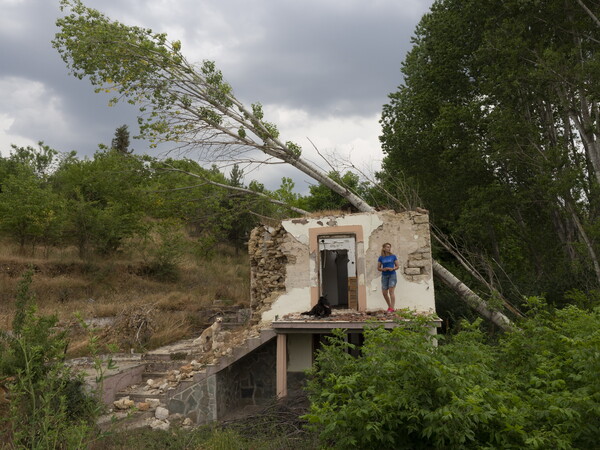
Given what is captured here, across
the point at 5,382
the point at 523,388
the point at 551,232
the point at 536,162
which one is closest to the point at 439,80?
the point at 536,162

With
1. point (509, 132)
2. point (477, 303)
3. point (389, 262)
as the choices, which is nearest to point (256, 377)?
point (389, 262)

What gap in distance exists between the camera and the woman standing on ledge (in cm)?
1015

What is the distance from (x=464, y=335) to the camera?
6.59 m

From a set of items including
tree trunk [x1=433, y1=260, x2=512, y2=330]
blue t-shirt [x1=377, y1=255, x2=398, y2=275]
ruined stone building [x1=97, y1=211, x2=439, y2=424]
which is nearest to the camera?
ruined stone building [x1=97, y1=211, x2=439, y2=424]

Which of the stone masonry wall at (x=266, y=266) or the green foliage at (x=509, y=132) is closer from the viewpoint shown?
the stone masonry wall at (x=266, y=266)

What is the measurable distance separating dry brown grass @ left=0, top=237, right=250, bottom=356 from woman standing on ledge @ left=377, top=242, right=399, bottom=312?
7.15 metres

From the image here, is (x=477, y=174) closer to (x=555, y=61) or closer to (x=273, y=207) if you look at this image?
(x=555, y=61)

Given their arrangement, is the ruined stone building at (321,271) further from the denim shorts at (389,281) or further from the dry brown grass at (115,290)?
the dry brown grass at (115,290)

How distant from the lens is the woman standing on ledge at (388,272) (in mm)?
10148

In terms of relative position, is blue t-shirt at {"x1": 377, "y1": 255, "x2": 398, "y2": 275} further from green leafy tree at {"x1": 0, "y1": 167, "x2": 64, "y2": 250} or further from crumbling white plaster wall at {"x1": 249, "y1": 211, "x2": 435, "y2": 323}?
green leafy tree at {"x1": 0, "y1": 167, "x2": 64, "y2": 250}

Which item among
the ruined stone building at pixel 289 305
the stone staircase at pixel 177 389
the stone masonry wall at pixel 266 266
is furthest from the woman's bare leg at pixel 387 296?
the stone staircase at pixel 177 389

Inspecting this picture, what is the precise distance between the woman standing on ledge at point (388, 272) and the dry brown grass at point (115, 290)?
23.5 ft

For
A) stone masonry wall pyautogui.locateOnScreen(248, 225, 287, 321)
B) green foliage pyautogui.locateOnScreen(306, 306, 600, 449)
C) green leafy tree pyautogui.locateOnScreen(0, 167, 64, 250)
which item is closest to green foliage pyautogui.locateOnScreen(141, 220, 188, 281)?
green leafy tree pyautogui.locateOnScreen(0, 167, 64, 250)

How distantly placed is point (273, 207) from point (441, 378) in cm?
1300
